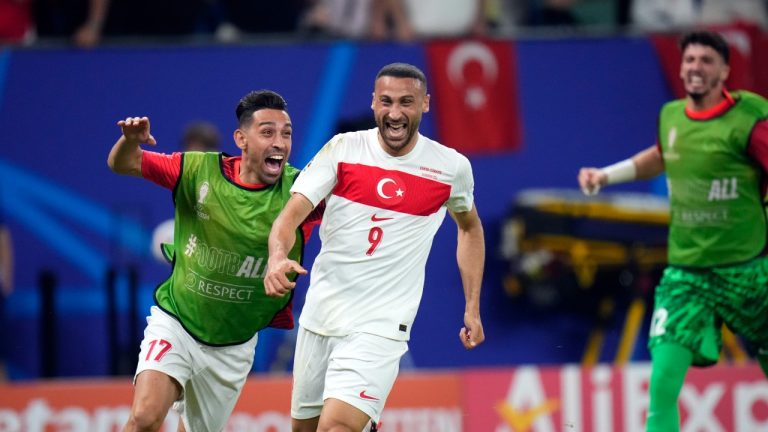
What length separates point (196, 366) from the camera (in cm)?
761

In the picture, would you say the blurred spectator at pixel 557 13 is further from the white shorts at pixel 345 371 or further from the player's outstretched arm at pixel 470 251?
the white shorts at pixel 345 371

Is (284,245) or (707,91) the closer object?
(284,245)

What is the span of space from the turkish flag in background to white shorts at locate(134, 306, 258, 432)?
5.49 m

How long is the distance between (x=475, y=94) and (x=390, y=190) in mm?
5947

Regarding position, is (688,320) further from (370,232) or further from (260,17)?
(260,17)

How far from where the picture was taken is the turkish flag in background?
12852 mm

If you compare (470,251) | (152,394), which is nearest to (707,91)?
(470,251)

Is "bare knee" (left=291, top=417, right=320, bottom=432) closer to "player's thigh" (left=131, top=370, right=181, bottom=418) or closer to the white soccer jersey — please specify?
the white soccer jersey

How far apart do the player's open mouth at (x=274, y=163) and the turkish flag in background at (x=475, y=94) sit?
5530 millimetres

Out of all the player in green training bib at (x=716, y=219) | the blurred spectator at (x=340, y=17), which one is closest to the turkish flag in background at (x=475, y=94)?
the blurred spectator at (x=340, y=17)

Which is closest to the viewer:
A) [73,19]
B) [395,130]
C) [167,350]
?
[395,130]

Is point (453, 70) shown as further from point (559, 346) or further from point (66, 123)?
point (66, 123)

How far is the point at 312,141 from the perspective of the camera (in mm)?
12852

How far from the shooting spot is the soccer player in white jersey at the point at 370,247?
7008 mm
